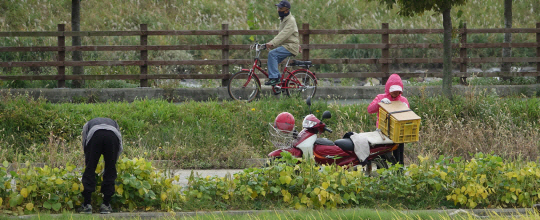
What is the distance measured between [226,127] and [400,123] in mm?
4186

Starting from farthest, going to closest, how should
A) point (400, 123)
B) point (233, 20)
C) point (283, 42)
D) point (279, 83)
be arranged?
1. point (233, 20)
2. point (279, 83)
3. point (283, 42)
4. point (400, 123)

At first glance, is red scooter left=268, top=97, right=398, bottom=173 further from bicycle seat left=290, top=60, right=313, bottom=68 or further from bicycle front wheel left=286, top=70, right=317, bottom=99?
bicycle seat left=290, top=60, right=313, bottom=68

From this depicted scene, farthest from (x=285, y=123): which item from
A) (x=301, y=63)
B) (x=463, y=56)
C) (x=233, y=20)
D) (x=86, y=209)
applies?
(x=233, y=20)

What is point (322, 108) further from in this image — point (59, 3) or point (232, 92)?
point (59, 3)

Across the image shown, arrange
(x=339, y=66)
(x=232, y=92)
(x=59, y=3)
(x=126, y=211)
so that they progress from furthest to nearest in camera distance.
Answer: (x=59, y=3) → (x=339, y=66) → (x=232, y=92) → (x=126, y=211)

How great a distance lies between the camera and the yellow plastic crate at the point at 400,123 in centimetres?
680

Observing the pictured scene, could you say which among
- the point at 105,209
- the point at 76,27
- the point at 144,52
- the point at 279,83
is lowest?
the point at 105,209

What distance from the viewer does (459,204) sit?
20.2 feet

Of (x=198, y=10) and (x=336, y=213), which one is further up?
(x=198, y=10)

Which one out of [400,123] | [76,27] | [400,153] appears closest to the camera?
[400,123]

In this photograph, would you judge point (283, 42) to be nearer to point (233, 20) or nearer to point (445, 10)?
point (445, 10)

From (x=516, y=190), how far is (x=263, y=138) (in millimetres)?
4747

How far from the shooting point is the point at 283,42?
12.5 meters

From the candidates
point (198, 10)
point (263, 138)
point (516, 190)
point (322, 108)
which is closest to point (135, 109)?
point (263, 138)
